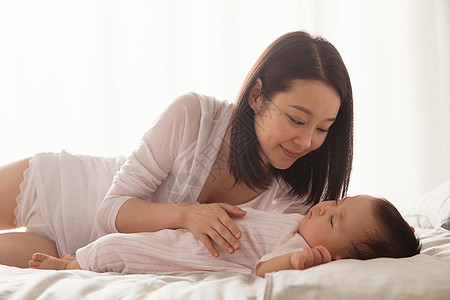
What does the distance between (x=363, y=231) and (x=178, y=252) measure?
1.48ft

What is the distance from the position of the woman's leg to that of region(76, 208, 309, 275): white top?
1.13ft

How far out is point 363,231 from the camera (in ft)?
3.59

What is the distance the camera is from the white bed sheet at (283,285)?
74 centimetres

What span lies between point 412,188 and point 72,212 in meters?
2.68

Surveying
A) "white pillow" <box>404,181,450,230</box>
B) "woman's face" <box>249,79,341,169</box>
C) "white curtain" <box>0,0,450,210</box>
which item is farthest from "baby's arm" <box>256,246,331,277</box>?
"white curtain" <box>0,0,450,210</box>

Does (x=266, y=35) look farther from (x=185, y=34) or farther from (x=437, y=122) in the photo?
(x=437, y=122)

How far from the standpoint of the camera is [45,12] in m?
3.02

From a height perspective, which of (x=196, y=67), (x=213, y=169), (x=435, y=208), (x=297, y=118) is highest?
(x=196, y=67)

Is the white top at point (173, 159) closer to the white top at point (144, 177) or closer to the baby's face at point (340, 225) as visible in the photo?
the white top at point (144, 177)

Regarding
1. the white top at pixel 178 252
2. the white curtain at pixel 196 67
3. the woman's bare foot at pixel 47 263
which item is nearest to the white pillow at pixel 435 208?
the white top at pixel 178 252

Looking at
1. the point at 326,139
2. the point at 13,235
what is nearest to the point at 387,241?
the point at 326,139

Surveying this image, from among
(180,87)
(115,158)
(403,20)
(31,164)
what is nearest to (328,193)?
(115,158)

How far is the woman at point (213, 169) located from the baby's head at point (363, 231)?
0.22m

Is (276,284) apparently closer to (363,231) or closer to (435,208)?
(363,231)
